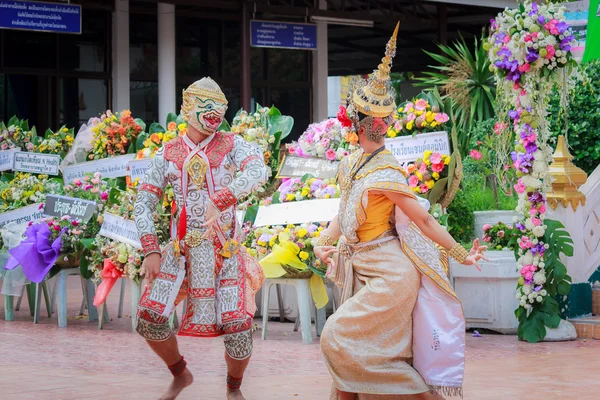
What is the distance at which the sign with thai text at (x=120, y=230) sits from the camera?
8328 millimetres

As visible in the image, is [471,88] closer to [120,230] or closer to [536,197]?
[536,197]

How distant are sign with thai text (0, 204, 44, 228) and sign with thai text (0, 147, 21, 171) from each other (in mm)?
798

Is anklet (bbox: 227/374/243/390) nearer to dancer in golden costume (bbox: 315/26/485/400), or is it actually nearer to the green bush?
dancer in golden costume (bbox: 315/26/485/400)

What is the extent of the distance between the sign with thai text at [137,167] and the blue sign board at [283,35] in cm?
1008

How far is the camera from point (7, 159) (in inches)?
411

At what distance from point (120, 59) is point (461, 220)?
409 inches

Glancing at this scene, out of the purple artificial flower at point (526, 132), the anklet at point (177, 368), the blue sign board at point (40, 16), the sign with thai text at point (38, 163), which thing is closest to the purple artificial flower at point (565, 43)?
the purple artificial flower at point (526, 132)

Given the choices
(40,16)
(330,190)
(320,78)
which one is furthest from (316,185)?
(320,78)

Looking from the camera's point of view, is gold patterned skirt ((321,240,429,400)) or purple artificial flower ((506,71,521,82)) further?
purple artificial flower ((506,71,521,82))

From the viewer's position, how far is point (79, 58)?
61.4ft

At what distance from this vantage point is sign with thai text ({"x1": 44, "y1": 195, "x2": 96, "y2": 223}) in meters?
8.99

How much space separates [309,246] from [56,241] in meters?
2.35

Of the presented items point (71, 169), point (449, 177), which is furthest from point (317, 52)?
point (449, 177)

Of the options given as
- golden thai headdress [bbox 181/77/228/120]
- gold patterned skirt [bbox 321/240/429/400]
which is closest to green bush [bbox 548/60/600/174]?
golden thai headdress [bbox 181/77/228/120]
